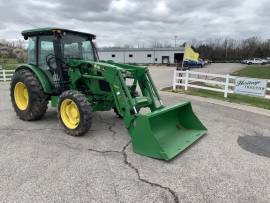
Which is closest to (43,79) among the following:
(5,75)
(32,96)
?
(32,96)

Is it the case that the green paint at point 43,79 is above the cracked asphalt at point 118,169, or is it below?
above

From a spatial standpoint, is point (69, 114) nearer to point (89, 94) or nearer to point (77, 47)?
point (89, 94)

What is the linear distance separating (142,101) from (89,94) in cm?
143

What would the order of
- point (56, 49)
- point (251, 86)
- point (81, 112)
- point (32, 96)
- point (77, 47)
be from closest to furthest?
point (81, 112)
point (56, 49)
point (32, 96)
point (77, 47)
point (251, 86)

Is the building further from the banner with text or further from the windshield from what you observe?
the windshield

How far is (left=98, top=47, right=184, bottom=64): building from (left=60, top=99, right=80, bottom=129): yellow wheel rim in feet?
180

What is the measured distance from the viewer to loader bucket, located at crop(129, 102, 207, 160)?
453cm

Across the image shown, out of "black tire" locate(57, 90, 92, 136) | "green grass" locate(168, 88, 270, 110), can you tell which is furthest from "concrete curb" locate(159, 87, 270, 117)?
"black tire" locate(57, 90, 92, 136)

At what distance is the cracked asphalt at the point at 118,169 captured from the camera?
3500 mm

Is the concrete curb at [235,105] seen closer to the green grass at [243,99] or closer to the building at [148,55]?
the green grass at [243,99]

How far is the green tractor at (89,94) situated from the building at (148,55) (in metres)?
54.1

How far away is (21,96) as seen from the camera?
731cm

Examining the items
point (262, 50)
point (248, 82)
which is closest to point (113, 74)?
point (248, 82)

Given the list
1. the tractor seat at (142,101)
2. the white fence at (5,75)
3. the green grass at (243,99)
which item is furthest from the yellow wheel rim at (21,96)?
the white fence at (5,75)
